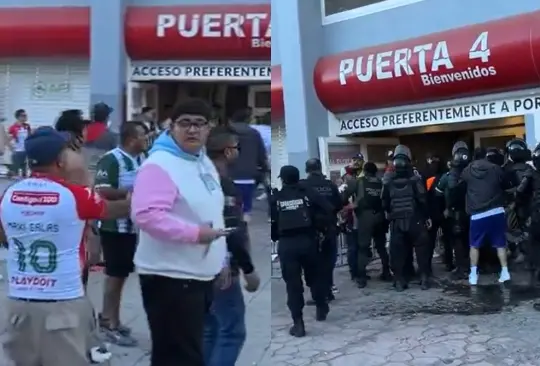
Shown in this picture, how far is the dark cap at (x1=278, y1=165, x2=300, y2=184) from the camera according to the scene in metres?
2.43

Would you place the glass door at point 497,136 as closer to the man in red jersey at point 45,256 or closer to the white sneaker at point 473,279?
the white sneaker at point 473,279

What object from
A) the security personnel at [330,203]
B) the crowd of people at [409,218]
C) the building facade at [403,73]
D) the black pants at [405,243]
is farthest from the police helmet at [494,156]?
A: the security personnel at [330,203]

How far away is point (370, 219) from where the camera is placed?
296cm

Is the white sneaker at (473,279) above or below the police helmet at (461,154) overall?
below

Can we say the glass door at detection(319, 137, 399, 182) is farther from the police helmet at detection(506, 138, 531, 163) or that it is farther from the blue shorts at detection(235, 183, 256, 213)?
the police helmet at detection(506, 138, 531, 163)

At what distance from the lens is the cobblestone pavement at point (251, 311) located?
2.59 meters

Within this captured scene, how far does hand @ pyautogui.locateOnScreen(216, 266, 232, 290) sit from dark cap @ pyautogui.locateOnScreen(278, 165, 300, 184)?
0.46m

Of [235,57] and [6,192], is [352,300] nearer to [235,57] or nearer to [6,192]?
[235,57]

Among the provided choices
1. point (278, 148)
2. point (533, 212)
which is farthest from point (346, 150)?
point (533, 212)

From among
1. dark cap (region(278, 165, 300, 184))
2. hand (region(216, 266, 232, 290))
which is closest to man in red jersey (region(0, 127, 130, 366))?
hand (region(216, 266, 232, 290))

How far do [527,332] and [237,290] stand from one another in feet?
5.07

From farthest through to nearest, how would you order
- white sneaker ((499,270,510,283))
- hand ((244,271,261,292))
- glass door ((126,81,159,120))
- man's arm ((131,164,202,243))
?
1. white sneaker ((499,270,510,283))
2. glass door ((126,81,159,120))
3. hand ((244,271,261,292))
4. man's arm ((131,164,202,243))

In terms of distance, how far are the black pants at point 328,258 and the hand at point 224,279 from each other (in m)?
0.75

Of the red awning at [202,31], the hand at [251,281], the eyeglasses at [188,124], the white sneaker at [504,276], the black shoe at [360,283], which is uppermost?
the red awning at [202,31]
